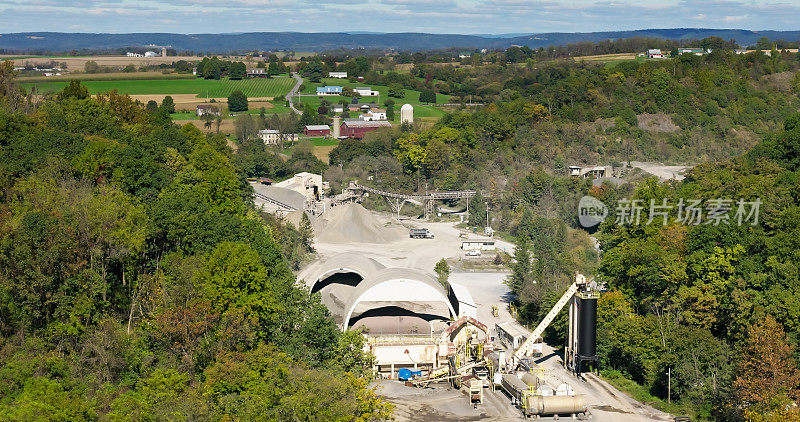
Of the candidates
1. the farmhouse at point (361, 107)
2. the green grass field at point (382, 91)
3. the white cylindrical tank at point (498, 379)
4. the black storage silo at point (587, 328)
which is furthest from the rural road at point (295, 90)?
the white cylindrical tank at point (498, 379)

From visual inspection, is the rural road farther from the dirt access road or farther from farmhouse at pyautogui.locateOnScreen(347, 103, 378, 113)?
the dirt access road

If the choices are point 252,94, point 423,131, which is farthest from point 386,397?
point 252,94

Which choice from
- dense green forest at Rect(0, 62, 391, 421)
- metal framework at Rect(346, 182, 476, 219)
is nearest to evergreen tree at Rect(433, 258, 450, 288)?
dense green forest at Rect(0, 62, 391, 421)

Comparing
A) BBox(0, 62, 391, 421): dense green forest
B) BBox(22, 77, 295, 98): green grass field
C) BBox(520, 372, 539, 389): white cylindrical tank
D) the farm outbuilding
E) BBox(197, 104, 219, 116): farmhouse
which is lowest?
→ the farm outbuilding

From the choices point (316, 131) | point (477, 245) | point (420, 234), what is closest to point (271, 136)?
point (316, 131)

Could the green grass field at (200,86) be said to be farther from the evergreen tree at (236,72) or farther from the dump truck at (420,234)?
the dump truck at (420,234)
